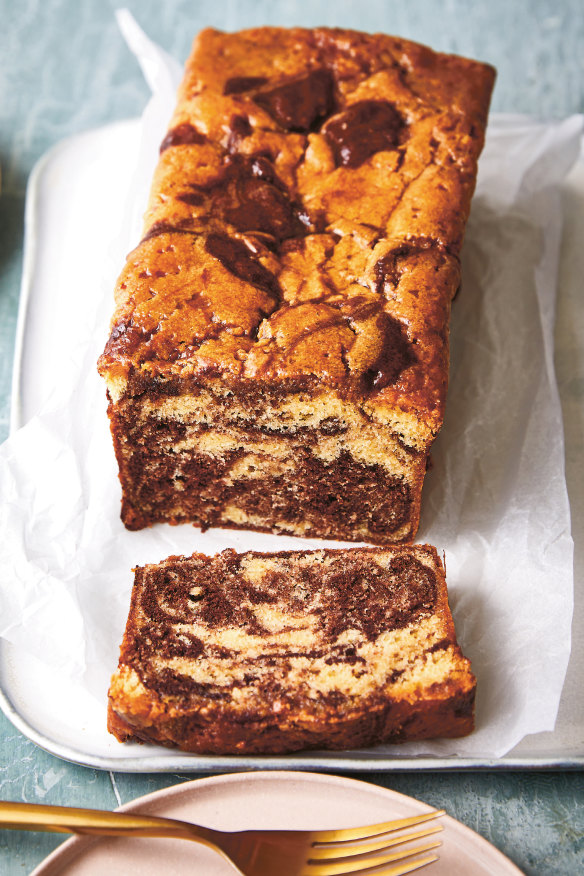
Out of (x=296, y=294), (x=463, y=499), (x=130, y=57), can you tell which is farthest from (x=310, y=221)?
(x=130, y=57)

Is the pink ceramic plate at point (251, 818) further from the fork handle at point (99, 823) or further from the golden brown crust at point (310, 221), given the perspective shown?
the golden brown crust at point (310, 221)

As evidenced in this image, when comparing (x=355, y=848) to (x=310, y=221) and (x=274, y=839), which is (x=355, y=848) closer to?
(x=274, y=839)

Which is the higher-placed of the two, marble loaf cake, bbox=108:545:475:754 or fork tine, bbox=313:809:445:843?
marble loaf cake, bbox=108:545:475:754

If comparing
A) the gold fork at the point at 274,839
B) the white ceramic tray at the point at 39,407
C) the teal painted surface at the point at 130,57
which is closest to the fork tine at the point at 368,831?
the gold fork at the point at 274,839

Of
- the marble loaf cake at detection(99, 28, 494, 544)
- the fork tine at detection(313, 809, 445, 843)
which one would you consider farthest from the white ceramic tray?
the marble loaf cake at detection(99, 28, 494, 544)

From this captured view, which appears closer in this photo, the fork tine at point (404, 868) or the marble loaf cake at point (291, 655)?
the fork tine at point (404, 868)

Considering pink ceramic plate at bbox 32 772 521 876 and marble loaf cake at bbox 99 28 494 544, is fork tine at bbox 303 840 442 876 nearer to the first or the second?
pink ceramic plate at bbox 32 772 521 876
